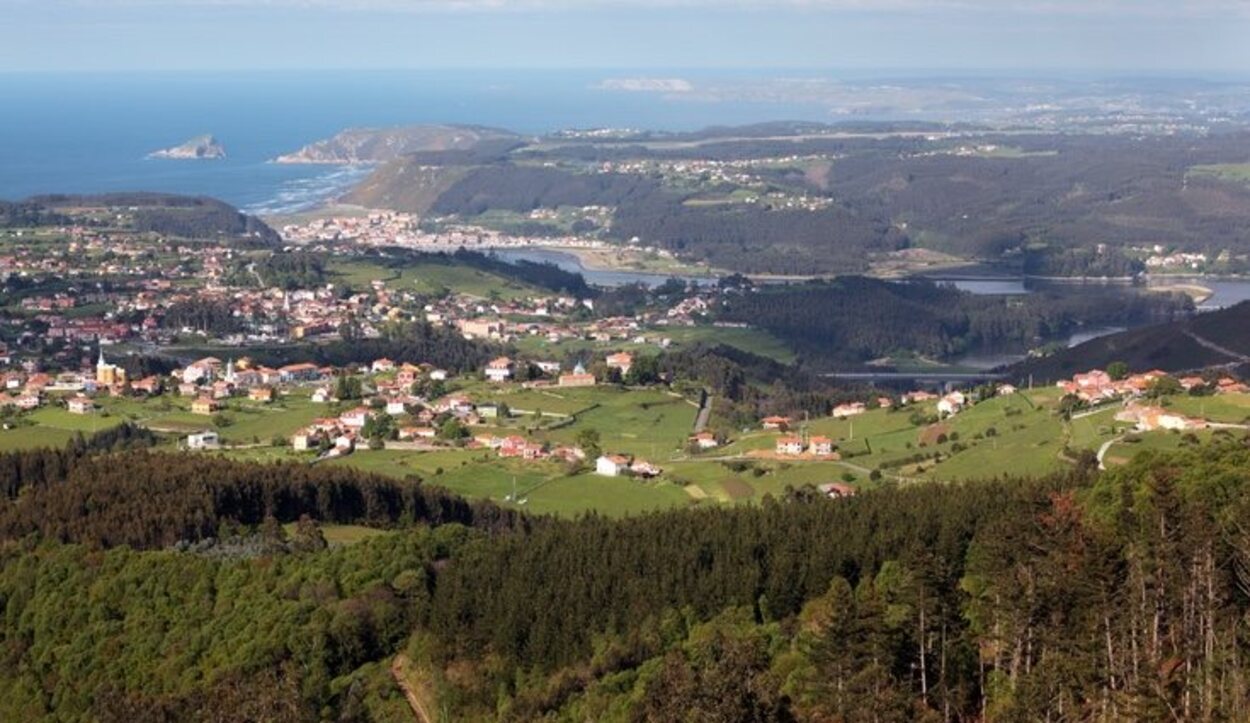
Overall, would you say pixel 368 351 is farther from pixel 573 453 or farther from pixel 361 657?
pixel 361 657

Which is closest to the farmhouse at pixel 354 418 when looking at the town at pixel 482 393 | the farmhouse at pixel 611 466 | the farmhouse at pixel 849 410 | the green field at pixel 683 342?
the town at pixel 482 393

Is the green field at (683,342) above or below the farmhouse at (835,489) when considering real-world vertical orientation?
below

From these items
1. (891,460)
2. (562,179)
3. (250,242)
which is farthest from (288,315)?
(562,179)

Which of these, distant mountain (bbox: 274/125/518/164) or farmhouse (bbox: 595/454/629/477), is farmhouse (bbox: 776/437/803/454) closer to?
farmhouse (bbox: 595/454/629/477)

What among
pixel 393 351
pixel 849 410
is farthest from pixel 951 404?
pixel 393 351

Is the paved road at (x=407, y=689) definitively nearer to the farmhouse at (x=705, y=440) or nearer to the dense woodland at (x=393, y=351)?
the farmhouse at (x=705, y=440)
